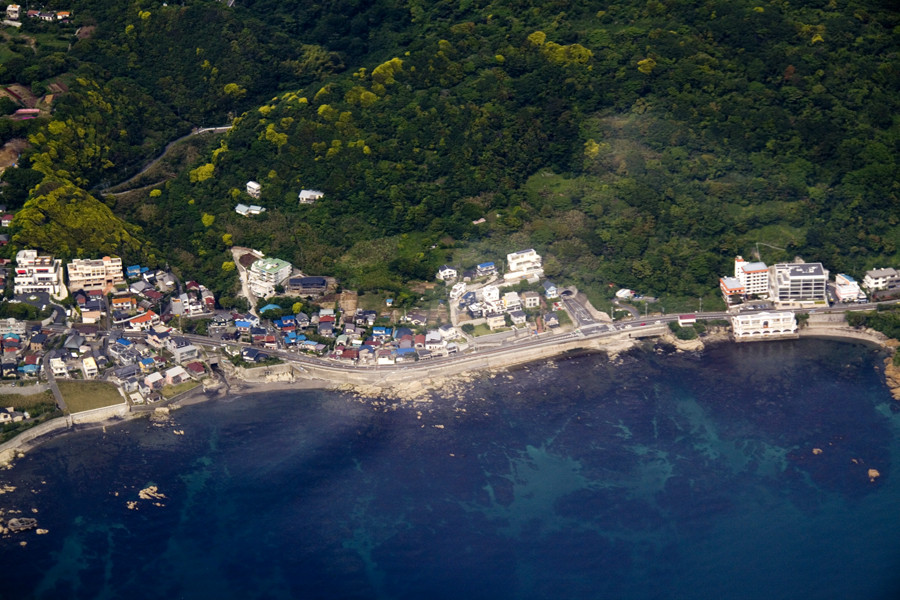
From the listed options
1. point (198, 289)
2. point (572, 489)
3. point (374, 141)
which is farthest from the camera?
point (374, 141)

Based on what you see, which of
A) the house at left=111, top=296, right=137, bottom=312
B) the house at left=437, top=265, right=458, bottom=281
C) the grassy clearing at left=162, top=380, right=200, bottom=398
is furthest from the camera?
the house at left=437, top=265, right=458, bottom=281

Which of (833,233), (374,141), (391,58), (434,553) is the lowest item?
(434,553)

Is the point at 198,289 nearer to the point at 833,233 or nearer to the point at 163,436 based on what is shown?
the point at 163,436

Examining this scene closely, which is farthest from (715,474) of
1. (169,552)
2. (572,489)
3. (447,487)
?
(169,552)

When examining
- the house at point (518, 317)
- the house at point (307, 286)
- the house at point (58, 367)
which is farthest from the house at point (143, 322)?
the house at point (518, 317)

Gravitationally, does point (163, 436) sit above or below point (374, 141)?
below

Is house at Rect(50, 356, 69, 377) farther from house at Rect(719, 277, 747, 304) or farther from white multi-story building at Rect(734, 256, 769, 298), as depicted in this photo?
white multi-story building at Rect(734, 256, 769, 298)

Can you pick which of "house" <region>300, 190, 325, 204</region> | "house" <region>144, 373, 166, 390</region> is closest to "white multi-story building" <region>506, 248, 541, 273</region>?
"house" <region>300, 190, 325, 204</region>
